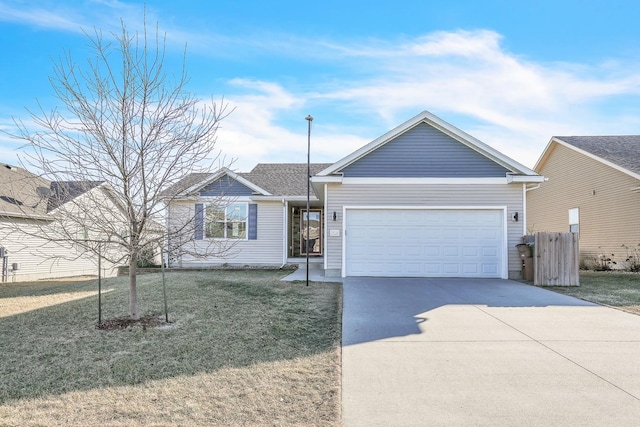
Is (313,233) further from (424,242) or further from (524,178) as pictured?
(524,178)

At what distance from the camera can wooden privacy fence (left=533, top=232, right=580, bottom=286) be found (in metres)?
11.1

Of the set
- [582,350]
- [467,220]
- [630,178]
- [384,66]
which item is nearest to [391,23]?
[384,66]

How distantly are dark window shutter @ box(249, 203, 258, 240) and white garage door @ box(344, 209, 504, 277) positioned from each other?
5.24 meters

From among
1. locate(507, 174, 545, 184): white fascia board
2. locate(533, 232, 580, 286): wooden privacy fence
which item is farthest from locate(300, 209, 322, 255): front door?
locate(533, 232, 580, 286): wooden privacy fence

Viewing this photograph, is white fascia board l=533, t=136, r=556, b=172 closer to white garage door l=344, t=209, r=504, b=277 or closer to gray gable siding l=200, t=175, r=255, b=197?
white garage door l=344, t=209, r=504, b=277

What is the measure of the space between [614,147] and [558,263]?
999 cm

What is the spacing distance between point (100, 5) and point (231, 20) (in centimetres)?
345

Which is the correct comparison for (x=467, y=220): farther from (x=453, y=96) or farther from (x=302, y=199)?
(x=302, y=199)

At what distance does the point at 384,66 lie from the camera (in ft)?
42.2

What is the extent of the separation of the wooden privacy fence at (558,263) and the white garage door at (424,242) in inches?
56.6

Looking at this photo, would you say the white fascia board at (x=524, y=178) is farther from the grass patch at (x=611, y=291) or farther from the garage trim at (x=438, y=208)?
the grass patch at (x=611, y=291)

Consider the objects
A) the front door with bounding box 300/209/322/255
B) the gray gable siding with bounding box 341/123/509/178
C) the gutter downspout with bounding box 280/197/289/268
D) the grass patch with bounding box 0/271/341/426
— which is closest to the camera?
the grass patch with bounding box 0/271/341/426

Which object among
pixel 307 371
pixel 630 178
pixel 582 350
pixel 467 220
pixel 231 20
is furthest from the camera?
pixel 630 178

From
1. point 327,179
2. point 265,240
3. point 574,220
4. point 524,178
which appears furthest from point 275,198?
point 574,220
